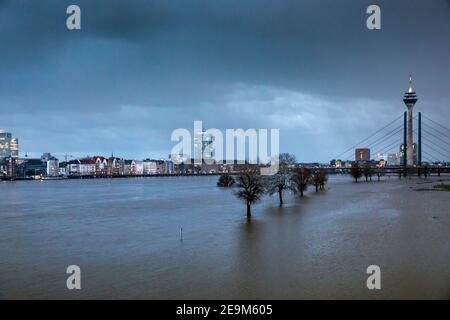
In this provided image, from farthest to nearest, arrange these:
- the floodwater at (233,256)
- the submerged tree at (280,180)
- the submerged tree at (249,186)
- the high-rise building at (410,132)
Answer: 1. the high-rise building at (410,132)
2. the submerged tree at (280,180)
3. the submerged tree at (249,186)
4. the floodwater at (233,256)

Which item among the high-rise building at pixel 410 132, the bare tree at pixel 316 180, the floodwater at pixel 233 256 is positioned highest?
the high-rise building at pixel 410 132

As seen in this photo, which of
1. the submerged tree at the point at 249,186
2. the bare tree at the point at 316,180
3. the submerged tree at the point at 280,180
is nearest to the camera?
the submerged tree at the point at 249,186

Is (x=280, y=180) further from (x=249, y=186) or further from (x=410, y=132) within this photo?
(x=410, y=132)

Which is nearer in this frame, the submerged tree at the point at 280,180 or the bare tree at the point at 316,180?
the submerged tree at the point at 280,180

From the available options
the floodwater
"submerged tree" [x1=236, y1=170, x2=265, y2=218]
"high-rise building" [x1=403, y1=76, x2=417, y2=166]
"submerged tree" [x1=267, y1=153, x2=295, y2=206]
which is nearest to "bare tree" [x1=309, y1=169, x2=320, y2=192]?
"submerged tree" [x1=267, y1=153, x2=295, y2=206]

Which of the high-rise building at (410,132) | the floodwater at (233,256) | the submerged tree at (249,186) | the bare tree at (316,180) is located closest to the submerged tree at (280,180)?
the submerged tree at (249,186)

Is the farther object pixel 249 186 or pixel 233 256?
pixel 249 186

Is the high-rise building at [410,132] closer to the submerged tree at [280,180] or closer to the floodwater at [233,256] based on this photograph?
the submerged tree at [280,180]

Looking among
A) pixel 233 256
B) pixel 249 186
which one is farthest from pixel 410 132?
pixel 233 256

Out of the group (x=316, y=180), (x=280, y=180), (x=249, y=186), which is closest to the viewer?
(x=249, y=186)
